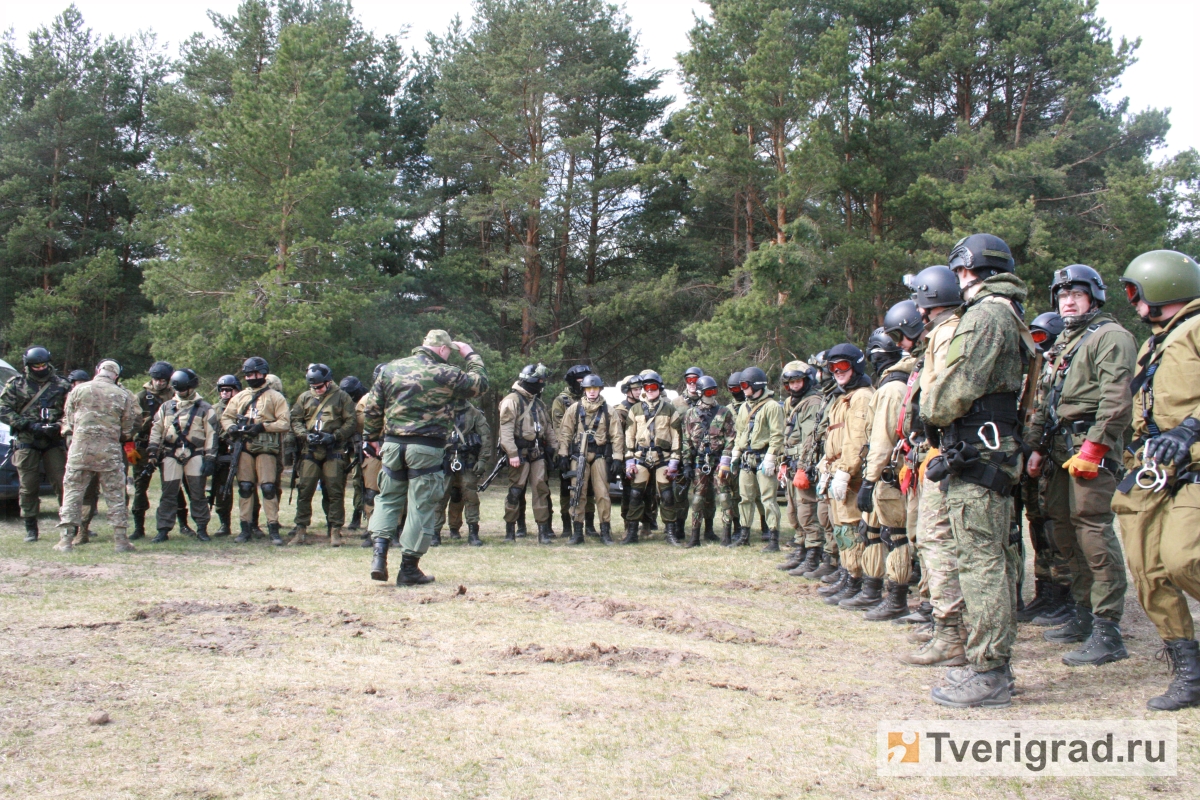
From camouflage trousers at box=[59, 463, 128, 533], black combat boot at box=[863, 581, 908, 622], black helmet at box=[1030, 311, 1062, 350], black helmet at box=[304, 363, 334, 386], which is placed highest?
black helmet at box=[1030, 311, 1062, 350]

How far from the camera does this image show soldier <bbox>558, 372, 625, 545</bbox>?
34.9ft

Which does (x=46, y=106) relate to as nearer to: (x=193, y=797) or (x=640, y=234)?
(x=640, y=234)

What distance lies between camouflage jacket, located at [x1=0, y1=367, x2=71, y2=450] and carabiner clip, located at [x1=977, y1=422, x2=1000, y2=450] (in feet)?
31.9

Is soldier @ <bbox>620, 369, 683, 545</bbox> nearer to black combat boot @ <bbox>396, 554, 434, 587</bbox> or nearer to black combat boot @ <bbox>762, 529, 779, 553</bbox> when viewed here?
black combat boot @ <bbox>762, 529, 779, 553</bbox>

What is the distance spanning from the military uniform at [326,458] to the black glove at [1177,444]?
8221 mm

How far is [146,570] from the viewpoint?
7539 mm

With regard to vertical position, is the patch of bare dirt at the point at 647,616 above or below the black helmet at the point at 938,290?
below

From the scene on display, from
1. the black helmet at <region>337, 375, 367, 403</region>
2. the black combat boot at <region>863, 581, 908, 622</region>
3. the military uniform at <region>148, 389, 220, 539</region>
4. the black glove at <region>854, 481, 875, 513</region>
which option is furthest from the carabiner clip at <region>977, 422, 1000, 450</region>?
the military uniform at <region>148, 389, 220, 539</region>

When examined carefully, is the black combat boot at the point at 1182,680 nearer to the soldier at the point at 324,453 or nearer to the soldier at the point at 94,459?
the soldier at the point at 324,453

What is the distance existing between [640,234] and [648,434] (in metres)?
16.6

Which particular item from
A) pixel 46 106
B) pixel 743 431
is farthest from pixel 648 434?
pixel 46 106

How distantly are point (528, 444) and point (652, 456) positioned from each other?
164 cm

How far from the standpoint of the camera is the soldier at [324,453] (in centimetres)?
978

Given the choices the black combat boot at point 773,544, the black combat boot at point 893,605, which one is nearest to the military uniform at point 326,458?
the black combat boot at point 773,544
